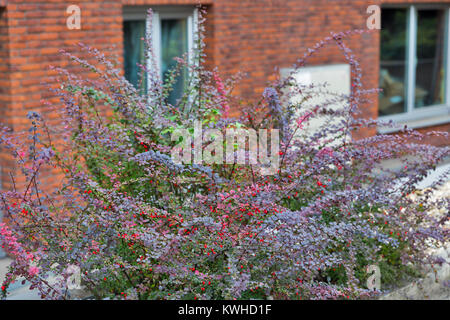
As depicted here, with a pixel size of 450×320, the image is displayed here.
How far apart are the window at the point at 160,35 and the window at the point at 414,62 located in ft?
12.0

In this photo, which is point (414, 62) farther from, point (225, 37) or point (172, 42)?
point (172, 42)

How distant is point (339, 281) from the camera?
14.2 ft

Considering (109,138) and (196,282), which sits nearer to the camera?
(196,282)

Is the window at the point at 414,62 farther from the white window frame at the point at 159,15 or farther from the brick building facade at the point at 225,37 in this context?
the white window frame at the point at 159,15

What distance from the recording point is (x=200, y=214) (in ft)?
12.4

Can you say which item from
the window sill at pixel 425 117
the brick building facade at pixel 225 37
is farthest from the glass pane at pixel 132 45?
the window sill at pixel 425 117

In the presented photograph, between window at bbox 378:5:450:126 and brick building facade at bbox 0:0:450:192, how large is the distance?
2.3 inches

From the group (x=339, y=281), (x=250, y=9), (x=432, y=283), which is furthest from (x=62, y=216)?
(x=250, y=9)

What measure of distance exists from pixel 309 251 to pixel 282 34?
5.21m

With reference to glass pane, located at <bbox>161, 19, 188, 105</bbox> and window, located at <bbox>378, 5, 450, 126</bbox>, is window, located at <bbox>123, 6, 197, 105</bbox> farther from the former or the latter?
window, located at <bbox>378, 5, 450, 126</bbox>

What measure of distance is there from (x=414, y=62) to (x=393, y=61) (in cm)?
47

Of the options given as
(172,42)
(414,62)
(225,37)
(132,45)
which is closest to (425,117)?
(414,62)
